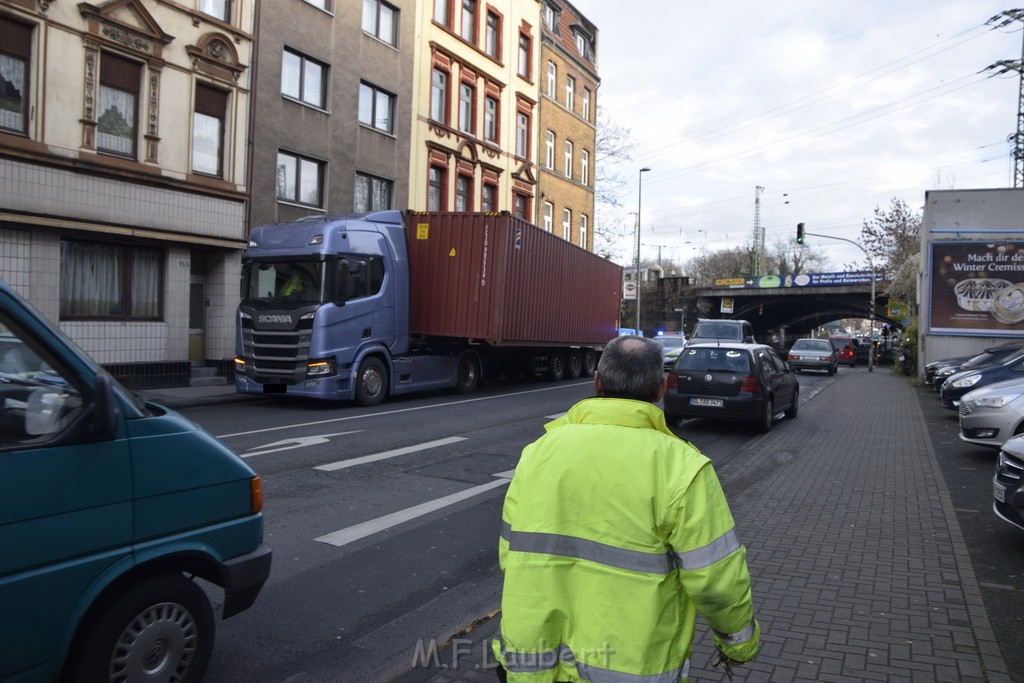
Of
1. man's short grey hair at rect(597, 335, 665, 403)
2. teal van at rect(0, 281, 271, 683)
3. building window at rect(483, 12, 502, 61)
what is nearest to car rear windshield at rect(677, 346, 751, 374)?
teal van at rect(0, 281, 271, 683)

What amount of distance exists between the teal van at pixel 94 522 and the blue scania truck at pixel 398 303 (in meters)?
10.7

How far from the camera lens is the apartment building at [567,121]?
114 ft

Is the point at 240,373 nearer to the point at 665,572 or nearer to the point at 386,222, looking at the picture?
the point at 386,222

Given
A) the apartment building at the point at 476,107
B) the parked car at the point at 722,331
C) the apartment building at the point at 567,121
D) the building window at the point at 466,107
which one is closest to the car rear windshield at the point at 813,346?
the parked car at the point at 722,331

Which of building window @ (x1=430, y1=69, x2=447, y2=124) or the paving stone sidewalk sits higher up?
building window @ (x1=430, y1=69, x2=447, y2=124)

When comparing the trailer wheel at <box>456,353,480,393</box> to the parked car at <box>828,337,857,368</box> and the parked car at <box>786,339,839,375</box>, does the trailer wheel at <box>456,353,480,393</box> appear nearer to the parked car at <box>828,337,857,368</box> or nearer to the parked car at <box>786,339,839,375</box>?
the parked car at <box>786,339,839,375</box>

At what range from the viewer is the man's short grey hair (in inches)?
93.5

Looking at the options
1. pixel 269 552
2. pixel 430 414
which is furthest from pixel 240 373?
pixel 269 552

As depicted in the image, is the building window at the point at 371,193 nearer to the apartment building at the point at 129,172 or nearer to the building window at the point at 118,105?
the apartment building at the point at 129,172

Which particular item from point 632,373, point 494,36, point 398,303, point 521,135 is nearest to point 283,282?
point 398,303

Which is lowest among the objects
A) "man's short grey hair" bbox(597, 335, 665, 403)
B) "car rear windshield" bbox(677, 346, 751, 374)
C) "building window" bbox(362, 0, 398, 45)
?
Answer: "car rear windshield" bbox(677, 346, 751, 374)

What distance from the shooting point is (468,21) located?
28719 mm

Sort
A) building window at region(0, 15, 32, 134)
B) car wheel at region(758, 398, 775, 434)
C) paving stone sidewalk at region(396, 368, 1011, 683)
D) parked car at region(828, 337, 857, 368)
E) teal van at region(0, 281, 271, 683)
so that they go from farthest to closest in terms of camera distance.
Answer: parked car at region(828, 337, 857, 368) → building window at region(0, 15, 32, 134) → car wheel at region(758, 398, 775, 434) → paving stone sidewalk at region(396, 368, 1011, 683) → teal van at region(0, 281, 271, 683)

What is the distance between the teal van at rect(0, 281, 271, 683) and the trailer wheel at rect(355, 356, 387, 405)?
1120cm
